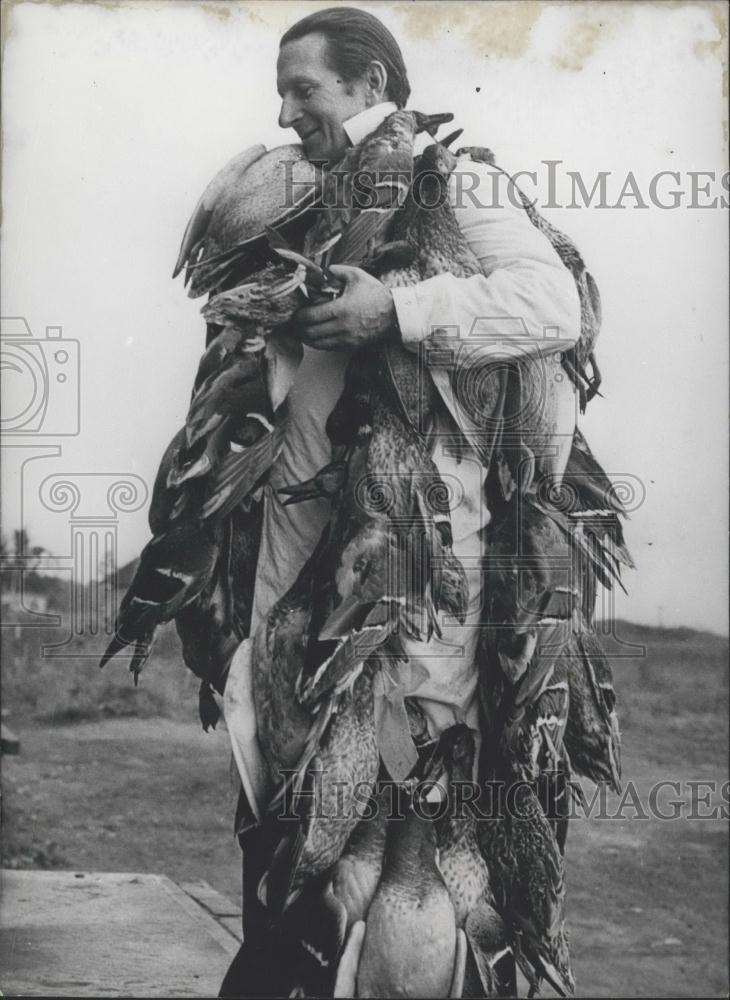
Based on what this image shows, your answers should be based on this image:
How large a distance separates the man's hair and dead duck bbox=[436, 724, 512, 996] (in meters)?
1.47

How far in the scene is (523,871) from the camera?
3.17 meters

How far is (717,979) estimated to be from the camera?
10.7 ft

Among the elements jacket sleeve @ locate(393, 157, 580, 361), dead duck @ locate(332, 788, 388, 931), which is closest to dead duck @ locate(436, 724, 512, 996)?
dead duck @ locate(332, 788, 388, 931)

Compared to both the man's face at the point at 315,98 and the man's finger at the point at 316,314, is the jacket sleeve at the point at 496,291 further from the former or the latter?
the man's face at the point at 315,98

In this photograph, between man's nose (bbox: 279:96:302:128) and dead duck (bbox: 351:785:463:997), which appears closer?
dead duck (bbox: 351:785:463:997)

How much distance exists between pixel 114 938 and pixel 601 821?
113 centimetres

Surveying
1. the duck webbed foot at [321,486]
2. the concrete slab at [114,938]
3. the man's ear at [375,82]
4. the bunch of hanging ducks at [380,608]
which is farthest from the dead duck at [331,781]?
the man's ear at [375,82]

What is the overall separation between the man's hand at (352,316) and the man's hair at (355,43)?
46 cm

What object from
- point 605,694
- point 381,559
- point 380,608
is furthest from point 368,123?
point 605,694

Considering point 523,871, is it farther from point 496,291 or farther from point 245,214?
point 245,214

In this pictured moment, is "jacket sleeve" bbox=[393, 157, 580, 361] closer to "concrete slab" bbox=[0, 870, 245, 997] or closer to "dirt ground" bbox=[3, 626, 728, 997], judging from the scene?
"dirt ground" bbox=[3, 626, 728, 997]

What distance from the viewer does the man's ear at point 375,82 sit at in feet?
10.7

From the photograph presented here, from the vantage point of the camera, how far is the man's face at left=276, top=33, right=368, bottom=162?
325cm

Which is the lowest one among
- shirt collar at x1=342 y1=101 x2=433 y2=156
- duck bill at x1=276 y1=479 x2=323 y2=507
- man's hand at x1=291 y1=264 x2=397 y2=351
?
duck bill at x1=276 y1=479 x2=323 y2=507
